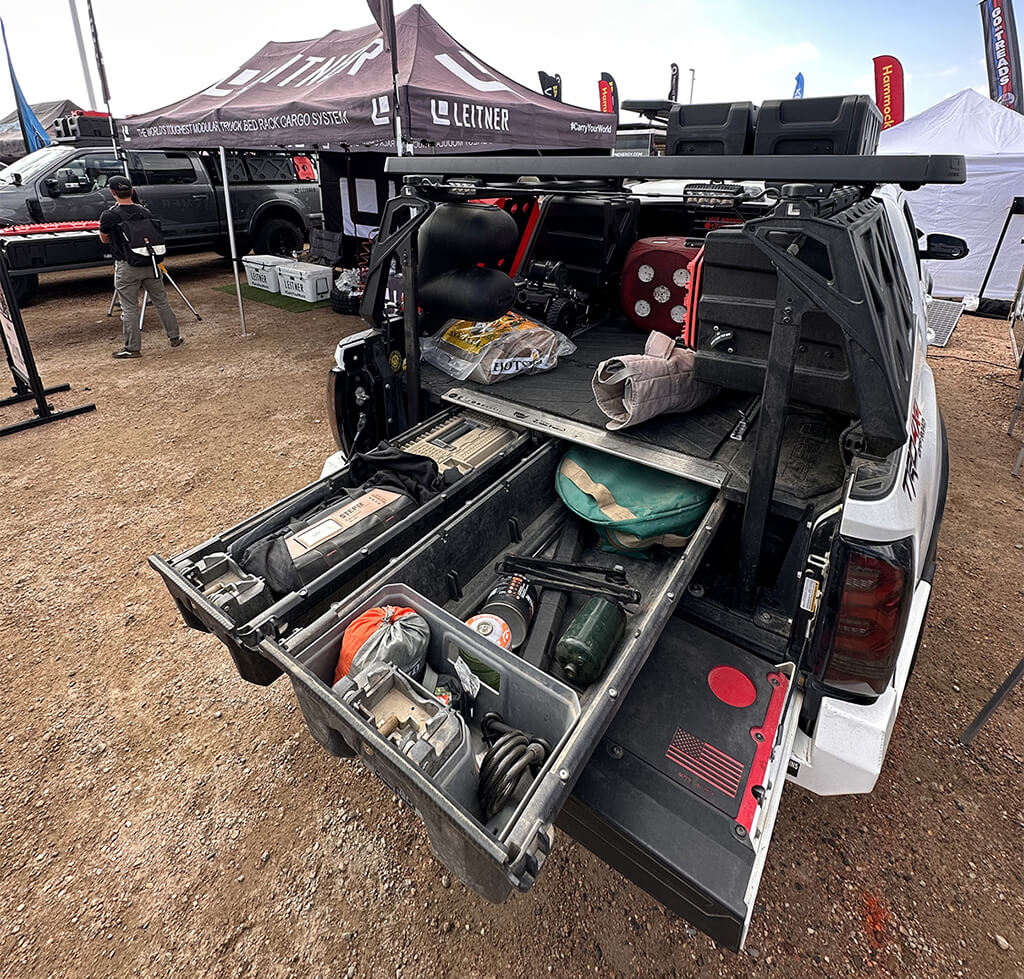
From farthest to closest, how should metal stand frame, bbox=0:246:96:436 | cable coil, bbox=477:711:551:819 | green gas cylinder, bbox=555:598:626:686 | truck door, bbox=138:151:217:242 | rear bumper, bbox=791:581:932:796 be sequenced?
truck door, bbox=138:151:217:242 → metal stand frame, bbox=0:246:96:436 → green gas cylinder, bbox=555:598:626:686 → rear bumper, bbox=791:581:932:796 → cable coil, bbox=477:711:551:819

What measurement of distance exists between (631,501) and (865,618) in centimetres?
88

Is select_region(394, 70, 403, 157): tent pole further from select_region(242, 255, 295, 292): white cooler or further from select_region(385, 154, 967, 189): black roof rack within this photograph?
select_region(242, 255, 295, 292): white cooler

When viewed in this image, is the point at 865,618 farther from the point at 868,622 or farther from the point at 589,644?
the point at 589,644

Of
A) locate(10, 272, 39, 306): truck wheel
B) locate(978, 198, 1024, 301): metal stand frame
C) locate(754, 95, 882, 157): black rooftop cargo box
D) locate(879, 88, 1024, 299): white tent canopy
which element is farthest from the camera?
locate(10, 272, 39, 306): truck wheel

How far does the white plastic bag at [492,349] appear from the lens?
2.92 m

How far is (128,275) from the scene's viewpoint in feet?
23.5

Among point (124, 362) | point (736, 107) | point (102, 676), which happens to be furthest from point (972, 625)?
point (124, 362)

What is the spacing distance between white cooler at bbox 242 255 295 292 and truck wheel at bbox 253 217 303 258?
881 millimetres

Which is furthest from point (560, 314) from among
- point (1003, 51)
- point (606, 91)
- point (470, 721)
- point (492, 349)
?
point (606, 91)

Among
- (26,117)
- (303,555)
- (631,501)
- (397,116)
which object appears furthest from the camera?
(26,117)

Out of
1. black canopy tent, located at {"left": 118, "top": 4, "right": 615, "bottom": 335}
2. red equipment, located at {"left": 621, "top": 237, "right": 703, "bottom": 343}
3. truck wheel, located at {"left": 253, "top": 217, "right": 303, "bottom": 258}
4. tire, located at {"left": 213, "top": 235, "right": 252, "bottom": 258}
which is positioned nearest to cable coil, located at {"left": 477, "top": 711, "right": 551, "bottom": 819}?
red equipment, located at {"left": 621, "top": 237, "right": 703, "bottom": 343}

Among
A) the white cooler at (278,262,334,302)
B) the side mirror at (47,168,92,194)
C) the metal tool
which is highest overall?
the side mirror at (47,168,92,194)

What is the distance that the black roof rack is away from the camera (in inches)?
56.4

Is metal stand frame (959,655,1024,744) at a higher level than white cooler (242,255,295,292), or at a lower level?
lower
